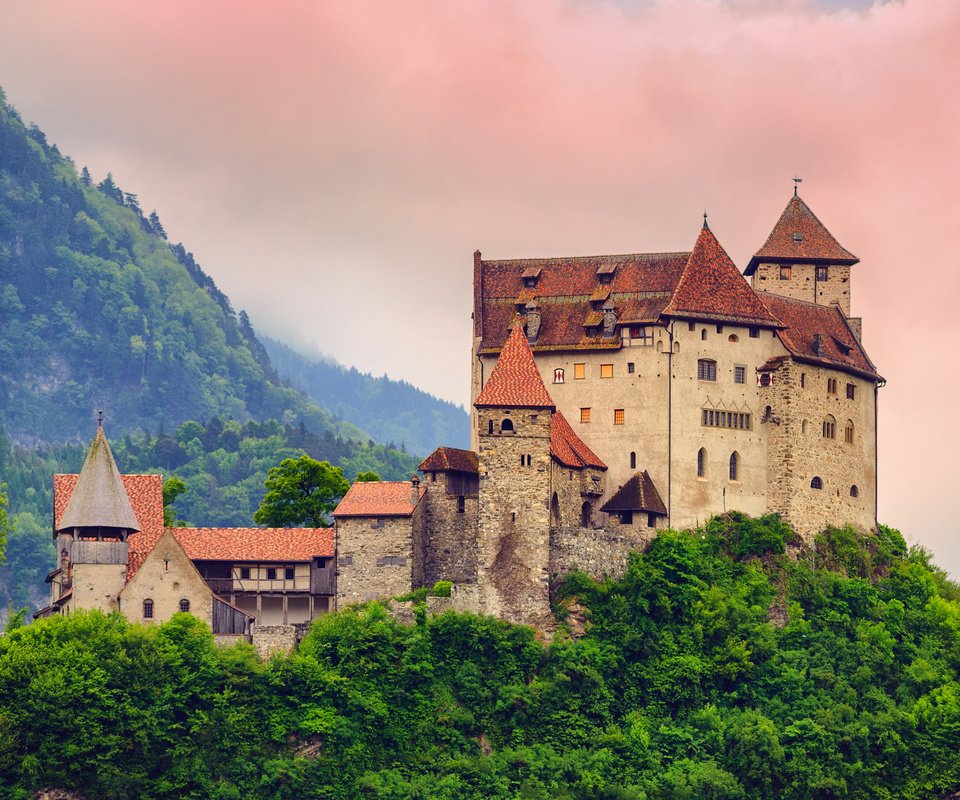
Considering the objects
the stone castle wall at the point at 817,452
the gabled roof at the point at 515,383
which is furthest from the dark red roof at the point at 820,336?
the gabled roof at the point at 515,383

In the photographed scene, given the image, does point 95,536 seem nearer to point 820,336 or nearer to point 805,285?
point 820,336

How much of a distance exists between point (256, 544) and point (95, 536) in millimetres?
7264

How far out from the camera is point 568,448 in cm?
10394

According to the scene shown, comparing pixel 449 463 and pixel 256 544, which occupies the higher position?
pixel 449 463

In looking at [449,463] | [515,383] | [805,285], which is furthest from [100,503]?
[805,285]

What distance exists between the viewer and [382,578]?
3932 inches

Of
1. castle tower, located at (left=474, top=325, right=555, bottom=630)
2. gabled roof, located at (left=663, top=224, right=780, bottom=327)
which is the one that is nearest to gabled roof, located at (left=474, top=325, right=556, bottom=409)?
castle tower, located at (left=474, top=325, right=555, bottom=630)

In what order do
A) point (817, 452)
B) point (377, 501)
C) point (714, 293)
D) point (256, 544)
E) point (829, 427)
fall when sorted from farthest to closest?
point (829, 427)
point (817, 452)
point (714, 293)
point (256, 544)
point (377, 501)

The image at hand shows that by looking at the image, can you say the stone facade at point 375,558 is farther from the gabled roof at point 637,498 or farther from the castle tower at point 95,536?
the gabled roof at point 637,498

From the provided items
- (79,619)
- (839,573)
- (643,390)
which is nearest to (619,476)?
(643,390)

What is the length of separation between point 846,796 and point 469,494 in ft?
68.8

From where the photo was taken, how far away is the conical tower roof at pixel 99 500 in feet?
323

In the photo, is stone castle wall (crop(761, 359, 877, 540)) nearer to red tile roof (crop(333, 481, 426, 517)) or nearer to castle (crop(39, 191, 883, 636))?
castle (crop(39, 191, 883, 636))

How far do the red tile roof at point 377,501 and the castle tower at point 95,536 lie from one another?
9312 mm
